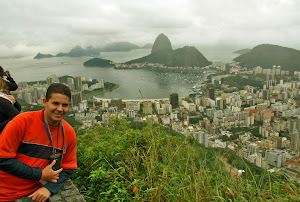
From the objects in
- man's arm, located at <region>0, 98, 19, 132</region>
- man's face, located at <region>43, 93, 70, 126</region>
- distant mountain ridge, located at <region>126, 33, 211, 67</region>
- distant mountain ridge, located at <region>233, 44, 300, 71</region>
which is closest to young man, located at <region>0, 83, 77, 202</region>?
man's face, located at <region>43, 93, 70, 126</region>

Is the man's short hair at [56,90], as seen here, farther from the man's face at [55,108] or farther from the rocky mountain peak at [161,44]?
the rocky mountain peak at [161,44]

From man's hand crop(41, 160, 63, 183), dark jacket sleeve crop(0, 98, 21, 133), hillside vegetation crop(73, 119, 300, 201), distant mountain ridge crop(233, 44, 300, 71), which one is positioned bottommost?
hillside vegetation crop(73, 119, 300, 201)

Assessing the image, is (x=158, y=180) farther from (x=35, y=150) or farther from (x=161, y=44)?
(x=161, y=44)

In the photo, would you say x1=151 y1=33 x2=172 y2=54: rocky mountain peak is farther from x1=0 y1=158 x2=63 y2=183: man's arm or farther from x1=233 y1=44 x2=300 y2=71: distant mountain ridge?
x1=0 y1=158 x2=63 y2=183: man's arm

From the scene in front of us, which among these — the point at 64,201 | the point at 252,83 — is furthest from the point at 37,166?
the point at 252,83

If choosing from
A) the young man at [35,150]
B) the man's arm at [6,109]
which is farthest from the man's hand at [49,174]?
the man's arm at [6,109]
